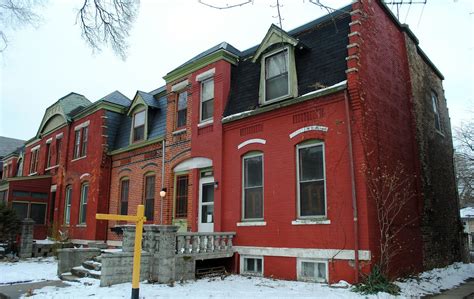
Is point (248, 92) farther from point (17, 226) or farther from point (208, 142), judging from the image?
point (17, 226)

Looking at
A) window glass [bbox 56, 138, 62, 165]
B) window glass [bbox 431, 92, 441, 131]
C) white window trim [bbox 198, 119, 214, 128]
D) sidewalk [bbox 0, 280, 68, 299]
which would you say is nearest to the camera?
sidewalk [bbox 0, 280, 68, 299]

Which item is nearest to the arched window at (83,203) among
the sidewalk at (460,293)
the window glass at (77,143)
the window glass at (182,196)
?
the window glass at (77,143)

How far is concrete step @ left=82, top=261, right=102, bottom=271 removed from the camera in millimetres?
11572

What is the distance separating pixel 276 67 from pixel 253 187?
12.9 ft

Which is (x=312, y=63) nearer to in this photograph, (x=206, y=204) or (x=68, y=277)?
(x=206, y=204)

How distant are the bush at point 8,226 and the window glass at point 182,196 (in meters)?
8.59

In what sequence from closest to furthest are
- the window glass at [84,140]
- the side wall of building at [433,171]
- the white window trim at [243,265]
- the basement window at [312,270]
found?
the basement window at [312,270]
the white window trim at [243,265]
the side wall of building at [433,171]
the window glass at [84,140]

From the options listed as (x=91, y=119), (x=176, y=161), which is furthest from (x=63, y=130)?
(x=176, y=161)

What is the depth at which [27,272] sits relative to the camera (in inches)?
510

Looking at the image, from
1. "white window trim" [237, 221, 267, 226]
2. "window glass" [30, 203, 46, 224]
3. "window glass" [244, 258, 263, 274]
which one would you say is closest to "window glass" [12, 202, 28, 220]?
"window glass" [30, 203, 46, 224]

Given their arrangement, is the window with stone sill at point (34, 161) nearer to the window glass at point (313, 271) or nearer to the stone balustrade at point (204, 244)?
the stone balustrade at point (204, 244)

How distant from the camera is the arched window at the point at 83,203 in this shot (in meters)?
19.9

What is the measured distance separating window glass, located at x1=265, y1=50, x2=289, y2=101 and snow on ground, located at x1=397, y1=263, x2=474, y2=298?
20.7ft

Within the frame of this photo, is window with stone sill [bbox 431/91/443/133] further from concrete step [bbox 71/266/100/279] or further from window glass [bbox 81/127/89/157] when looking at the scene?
window glass [bbox 81/127/89/157]
